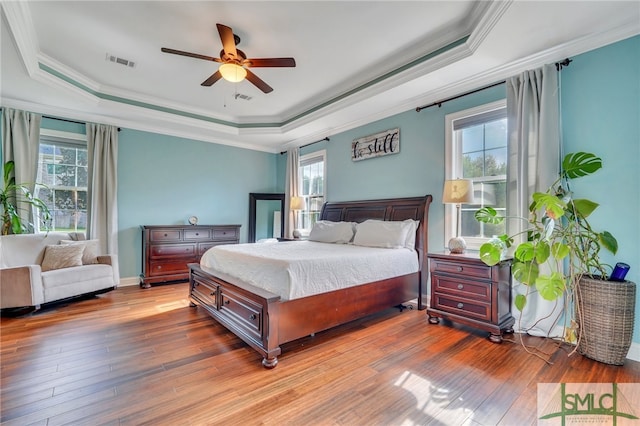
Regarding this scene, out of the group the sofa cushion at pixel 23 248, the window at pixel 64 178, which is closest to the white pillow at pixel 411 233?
the sofa cushion at pixel 23 248

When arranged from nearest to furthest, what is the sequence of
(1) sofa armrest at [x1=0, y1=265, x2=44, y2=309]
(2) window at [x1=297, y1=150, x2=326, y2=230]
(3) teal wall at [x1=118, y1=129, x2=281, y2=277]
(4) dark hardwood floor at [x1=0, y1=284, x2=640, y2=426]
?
(4) dark hardwood floor at [x1=0, y1=284, x2=640, y2=426]
(1) sofa armrest at [x1=0, y1=265, x2=44, y2=309]
(3) teal wall at [x1=118, y1=129, x2=281, y2=277]
(2) window at [x1=297, y1=150, x2=326, y2=230]

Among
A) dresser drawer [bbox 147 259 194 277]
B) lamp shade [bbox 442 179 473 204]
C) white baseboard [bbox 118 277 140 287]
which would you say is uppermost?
lamp shade [bbox 442 179 473 204]

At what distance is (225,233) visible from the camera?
5.23 metres

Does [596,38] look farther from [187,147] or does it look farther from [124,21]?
[187,147]

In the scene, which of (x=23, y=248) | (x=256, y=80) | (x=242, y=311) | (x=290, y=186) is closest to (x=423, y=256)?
(x=242, y=311)

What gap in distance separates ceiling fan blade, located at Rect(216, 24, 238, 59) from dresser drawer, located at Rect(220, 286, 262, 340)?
7.07 ft

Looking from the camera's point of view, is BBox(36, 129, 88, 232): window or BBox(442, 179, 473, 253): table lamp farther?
BBox(36, 129, 88, 232): window

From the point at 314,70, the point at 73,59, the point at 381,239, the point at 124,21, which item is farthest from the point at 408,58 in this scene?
the point at 73,59

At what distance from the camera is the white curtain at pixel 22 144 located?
3.74 metres

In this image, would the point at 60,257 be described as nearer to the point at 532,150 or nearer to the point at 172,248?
the point at 172,248

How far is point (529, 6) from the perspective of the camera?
2061 mm


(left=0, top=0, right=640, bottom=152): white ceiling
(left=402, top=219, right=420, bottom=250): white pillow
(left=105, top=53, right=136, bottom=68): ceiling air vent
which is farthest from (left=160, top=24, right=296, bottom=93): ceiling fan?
(left=402, top=219, right=420, bottom=250): white pillow

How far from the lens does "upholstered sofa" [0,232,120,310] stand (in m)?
3.06

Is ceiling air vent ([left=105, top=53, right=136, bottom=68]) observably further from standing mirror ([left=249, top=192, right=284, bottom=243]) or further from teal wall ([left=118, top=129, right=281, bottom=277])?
standing mirror ([left=249, top=192, right=284, bottom=243])
